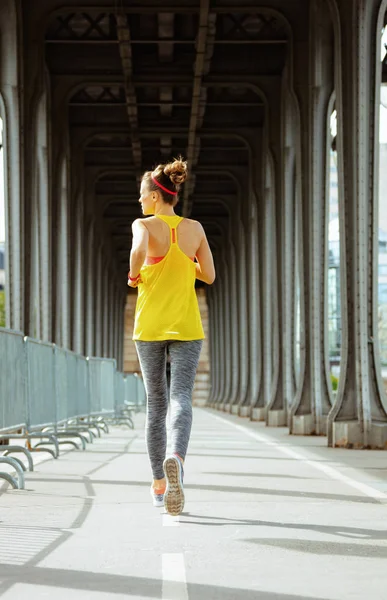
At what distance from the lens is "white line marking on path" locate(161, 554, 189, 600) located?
4484 millimetres

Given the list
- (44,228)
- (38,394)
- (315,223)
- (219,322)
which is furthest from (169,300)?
(219,322)

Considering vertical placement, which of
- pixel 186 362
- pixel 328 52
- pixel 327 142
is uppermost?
pixel 328 52

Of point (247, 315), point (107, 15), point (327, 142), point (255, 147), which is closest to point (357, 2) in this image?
point (327, 142)

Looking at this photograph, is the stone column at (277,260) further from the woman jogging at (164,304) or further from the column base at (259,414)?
the woman jogging at (164,304)

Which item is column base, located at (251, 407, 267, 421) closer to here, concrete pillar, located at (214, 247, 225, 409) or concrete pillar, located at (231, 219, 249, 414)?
concrete pillar, located at (231, 219, 249, 414)

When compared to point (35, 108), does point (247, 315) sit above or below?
below

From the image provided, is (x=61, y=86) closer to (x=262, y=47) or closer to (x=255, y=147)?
(x=262, y=47)

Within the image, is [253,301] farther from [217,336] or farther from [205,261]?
[217,336]

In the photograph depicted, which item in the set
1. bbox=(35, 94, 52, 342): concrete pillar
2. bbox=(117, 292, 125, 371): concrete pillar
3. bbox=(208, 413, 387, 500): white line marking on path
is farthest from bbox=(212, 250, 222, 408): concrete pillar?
bbox=(208, 413, 387, 500): white line marking on path

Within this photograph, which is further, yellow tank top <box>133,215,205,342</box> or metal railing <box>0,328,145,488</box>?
metal railing <box>0,328,145,488</box>

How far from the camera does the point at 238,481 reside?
10047 millimetres

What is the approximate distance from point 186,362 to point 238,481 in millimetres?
3217

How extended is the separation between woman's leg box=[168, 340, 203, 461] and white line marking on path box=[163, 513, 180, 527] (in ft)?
1.28

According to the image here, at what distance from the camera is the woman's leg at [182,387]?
271 inches
